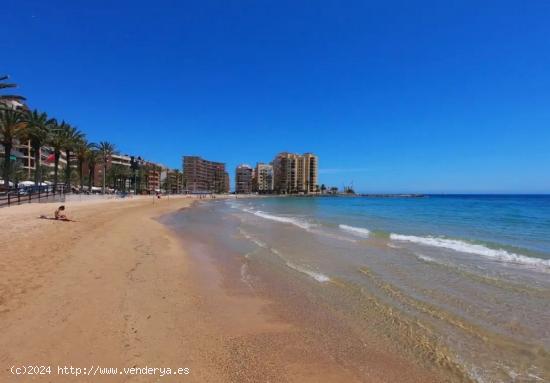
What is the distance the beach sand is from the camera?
4023 millimetres

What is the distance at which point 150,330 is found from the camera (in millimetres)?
5016

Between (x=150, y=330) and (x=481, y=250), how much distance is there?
13.6 metres

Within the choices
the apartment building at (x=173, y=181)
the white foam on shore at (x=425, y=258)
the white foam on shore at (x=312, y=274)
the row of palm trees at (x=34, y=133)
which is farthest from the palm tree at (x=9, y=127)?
the apartment building at (x=173, y=181)

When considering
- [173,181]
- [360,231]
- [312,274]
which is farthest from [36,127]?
[173,181]

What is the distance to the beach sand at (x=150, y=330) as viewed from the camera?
158 inches

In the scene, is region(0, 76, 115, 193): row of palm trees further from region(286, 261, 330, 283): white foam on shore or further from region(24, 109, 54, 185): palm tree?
region(286, 261, 330, 283): white foam on shore

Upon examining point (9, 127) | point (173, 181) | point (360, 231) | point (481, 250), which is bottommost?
point (360, 231)

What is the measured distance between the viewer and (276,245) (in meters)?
14.6

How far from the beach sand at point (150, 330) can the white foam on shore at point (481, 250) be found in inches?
372

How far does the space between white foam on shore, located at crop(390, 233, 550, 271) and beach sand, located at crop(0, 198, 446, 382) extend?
9447mm

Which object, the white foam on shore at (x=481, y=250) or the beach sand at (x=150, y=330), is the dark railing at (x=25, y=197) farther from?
the white foam on shore at (x=481, y=250)

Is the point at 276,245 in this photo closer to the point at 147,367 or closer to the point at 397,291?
the point at 397,291

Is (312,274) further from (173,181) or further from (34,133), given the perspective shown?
(173,181)

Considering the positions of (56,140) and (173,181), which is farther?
(173,181)
